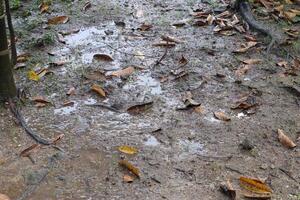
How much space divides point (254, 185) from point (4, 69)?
2244 mm

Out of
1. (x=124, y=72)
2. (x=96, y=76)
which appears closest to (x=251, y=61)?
(x=124, y=72)

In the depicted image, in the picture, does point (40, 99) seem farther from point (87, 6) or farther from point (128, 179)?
point (87, 6)

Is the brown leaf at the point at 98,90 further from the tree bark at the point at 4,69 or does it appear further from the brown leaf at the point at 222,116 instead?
the brown leaf at the point at 222,116

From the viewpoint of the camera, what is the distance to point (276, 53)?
5.34 meters

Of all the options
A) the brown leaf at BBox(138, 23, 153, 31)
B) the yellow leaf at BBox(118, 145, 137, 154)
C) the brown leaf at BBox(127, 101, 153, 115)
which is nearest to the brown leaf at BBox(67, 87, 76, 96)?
the brown leaf at BBox(127, 101, 153, 115)

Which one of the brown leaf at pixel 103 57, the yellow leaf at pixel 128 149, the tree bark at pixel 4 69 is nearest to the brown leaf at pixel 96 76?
the brown leaf at pixel 103 57

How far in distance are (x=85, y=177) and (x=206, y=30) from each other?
2.98 metres

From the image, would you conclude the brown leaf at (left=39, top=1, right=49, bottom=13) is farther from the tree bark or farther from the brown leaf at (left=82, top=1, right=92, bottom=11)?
the tree bark

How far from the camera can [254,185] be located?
345cm

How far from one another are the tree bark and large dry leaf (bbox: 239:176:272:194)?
2105mm

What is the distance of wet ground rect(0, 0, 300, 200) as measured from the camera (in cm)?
349

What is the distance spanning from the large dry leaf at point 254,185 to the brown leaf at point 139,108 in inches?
46.7

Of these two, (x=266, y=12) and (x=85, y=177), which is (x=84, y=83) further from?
(x=266, y=12)

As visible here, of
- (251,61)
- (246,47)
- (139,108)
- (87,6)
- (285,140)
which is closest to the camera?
(285,140)
